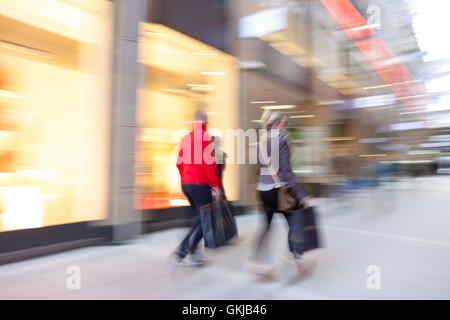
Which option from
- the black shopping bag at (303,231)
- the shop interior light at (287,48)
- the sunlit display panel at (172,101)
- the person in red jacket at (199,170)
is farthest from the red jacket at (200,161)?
the shop interior light at (287,48)

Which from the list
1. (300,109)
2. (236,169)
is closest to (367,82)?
(300,109)

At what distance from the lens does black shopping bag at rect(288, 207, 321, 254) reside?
10.6ft

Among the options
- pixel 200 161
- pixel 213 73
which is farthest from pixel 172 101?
pixel 200 161

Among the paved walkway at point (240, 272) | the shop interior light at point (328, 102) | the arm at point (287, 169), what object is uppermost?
the shop interior light at point (328, 102)

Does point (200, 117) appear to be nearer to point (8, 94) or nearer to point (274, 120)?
point (274, 120)

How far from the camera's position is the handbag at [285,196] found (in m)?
3.16

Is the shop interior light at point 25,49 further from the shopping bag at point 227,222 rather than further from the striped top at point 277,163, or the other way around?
the striped top at point 277,163

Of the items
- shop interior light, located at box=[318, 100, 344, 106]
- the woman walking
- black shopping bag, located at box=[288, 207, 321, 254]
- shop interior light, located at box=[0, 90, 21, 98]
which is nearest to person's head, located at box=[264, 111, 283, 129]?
the woman walking

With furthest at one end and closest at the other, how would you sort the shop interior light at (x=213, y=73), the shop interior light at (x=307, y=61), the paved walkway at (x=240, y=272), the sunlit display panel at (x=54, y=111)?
the shop interior light at (x=307, y=61) → the shop interior light at (x=213, y=73) → the sunlit display panel at (x=54, y=111) → the paved walkway at (x=240, y=272)

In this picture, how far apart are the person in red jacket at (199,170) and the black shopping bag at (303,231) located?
0.82 m

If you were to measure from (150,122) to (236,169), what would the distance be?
7.61ft

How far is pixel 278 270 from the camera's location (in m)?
3.63

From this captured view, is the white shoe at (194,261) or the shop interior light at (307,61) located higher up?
the shop interior light at (307,61)
